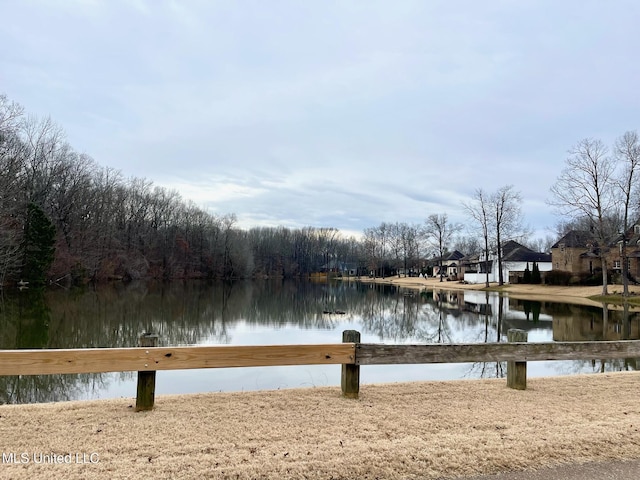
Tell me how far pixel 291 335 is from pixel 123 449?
1236 centimetres

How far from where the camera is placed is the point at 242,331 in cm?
1673

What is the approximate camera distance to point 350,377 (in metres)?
5.14

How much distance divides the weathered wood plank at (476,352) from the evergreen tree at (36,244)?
42.0 metres

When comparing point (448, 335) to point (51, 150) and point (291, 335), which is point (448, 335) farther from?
point (51, 150)

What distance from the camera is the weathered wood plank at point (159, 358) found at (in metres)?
4.17

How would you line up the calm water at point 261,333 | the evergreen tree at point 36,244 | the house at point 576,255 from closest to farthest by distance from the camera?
the calm water at point 261,333 → the evergreen tree at point 36,244 → the house at point 576,255

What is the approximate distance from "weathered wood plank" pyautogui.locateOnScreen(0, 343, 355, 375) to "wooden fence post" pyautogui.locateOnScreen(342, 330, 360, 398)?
0.40 ft

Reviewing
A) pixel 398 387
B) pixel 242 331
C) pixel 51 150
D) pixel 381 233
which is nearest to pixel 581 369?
pixel 398 387

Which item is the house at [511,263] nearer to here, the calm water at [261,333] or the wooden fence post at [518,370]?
the calm water at [261,333]

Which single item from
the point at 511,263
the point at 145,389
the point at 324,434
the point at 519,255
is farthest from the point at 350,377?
the point at 519,255

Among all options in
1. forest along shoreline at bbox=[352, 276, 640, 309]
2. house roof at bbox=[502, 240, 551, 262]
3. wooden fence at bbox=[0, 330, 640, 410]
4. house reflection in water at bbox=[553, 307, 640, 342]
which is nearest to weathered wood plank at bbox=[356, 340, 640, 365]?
wooden fence at bbox=[0, 330, 640, 410]

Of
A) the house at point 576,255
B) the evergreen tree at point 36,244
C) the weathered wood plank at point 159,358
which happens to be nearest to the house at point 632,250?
the house at point 576,255

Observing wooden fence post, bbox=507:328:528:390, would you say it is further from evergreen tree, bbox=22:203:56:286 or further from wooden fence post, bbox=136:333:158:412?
evergreen tree, bbox=22:203:56:286

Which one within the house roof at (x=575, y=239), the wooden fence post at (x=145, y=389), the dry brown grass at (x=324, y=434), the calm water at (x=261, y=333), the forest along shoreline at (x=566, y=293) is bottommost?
the calm water at (x=261, y=333)
